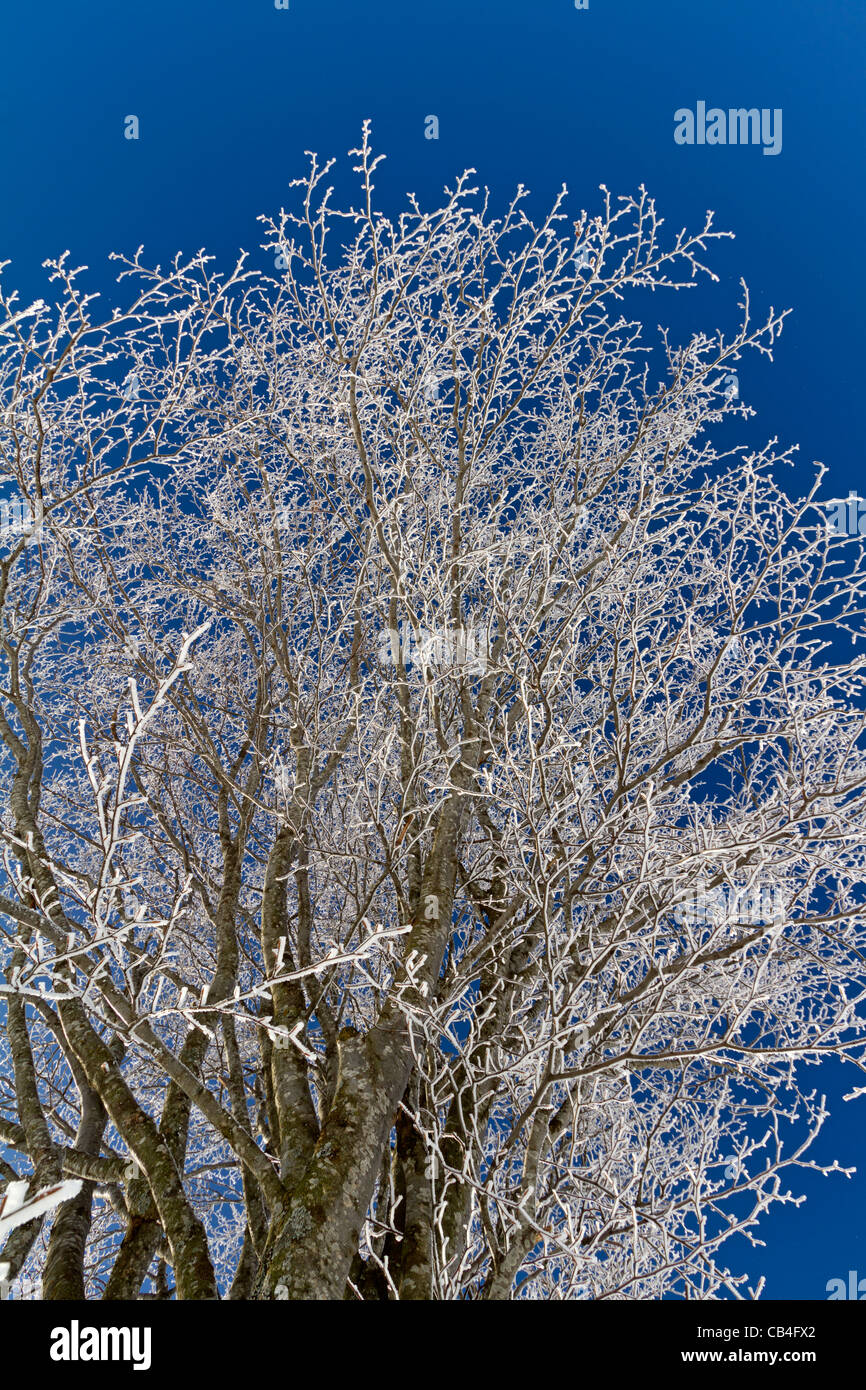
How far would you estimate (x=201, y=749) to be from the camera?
4.89 m

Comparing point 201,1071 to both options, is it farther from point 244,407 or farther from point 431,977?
point 244,407

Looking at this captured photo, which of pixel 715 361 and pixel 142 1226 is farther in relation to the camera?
pixel 715 361

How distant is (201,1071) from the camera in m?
4.15

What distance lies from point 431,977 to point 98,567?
3909 mm

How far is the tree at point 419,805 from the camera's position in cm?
273

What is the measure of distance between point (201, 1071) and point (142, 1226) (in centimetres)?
86

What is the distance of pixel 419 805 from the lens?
3.82 m

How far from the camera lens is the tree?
2732 mm

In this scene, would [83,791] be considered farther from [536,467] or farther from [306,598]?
[536,467]

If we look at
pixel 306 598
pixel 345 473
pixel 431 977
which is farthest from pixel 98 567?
pixel 431 977
